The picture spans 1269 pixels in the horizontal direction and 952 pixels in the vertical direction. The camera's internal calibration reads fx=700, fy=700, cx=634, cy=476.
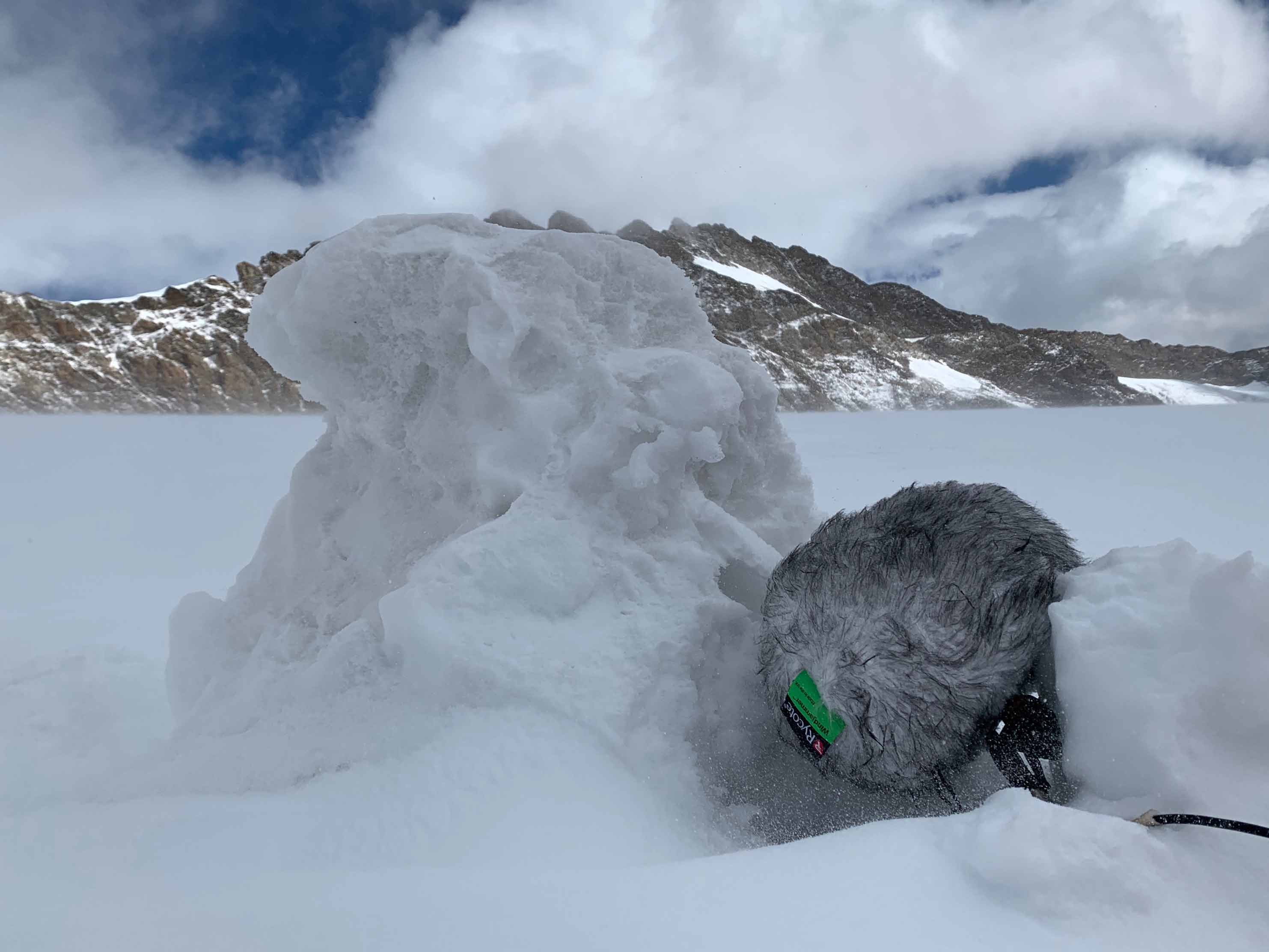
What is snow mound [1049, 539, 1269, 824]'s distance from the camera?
1088mm

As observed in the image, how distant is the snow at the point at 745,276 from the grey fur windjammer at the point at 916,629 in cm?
10886

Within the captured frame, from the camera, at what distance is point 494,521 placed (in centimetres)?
186

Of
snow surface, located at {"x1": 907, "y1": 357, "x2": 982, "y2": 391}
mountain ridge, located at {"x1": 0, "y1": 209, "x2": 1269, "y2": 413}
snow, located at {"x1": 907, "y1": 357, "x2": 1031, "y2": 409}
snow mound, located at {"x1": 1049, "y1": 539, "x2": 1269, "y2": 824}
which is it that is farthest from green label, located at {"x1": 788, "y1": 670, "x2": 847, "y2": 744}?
snow surface, located at {"x1": 907, "y1": 357, "x2": 982, "y2": 391}

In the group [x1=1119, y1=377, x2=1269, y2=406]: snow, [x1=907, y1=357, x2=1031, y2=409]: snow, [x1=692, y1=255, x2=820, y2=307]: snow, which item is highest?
[x1=692, y1=255, x2=820, y2=307]: snow

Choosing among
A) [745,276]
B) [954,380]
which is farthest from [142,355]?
[954,380]

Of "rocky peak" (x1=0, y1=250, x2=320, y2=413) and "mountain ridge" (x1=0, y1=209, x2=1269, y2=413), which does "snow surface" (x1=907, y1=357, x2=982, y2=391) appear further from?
"rocky peak" (x1=0, y1=250, x2=320, y2=413)

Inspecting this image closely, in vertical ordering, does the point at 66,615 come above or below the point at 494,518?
below

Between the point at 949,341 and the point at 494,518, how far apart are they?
137076 millimetres

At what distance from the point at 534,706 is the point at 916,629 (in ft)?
2.67

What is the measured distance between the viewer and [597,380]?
2135 millimetres

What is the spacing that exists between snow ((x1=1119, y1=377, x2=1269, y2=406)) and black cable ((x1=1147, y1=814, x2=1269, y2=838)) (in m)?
161

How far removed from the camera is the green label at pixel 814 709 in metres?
1.49

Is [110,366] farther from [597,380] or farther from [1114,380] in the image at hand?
[1114,380]

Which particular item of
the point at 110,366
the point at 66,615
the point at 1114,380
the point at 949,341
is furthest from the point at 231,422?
the point at 1114,380
